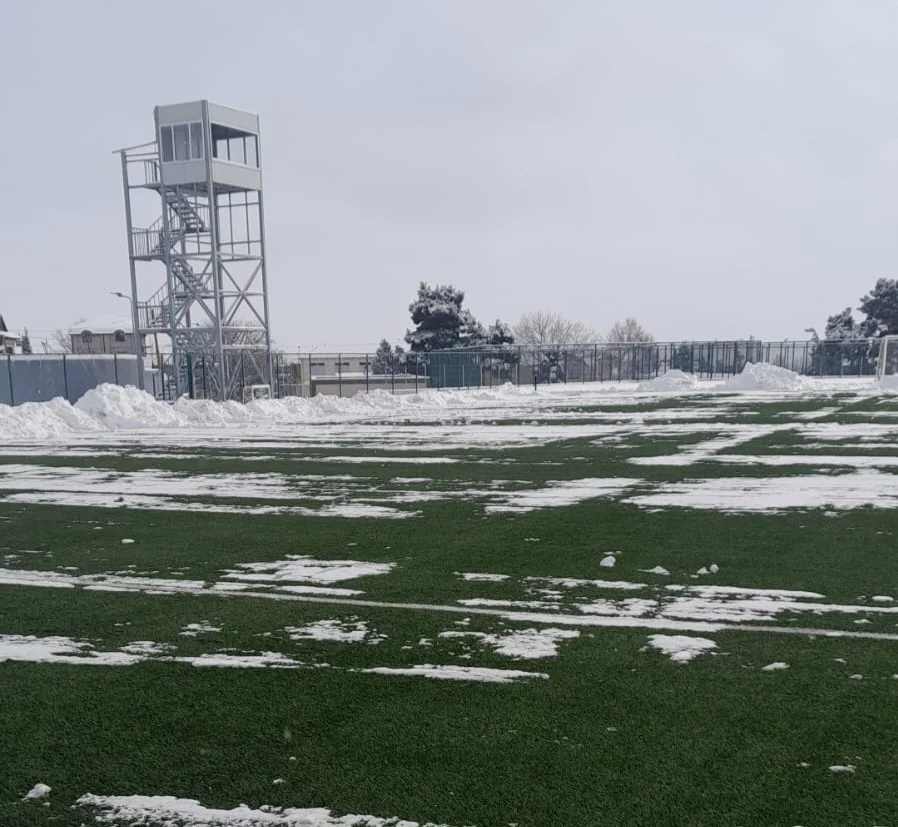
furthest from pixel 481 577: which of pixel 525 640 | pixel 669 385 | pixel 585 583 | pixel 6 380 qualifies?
pixel 669 385

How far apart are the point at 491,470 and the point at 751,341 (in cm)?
5259

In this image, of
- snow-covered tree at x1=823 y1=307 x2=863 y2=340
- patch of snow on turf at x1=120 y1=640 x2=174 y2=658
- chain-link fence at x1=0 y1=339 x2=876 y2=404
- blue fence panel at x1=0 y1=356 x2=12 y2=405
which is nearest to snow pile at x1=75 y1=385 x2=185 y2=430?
blue fence panel at x1=0 y1=356 x2=12 y2=405

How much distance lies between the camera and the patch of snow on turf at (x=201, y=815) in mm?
2900

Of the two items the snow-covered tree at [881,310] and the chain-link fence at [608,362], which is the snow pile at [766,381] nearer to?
the chain-link fence at [608,362]

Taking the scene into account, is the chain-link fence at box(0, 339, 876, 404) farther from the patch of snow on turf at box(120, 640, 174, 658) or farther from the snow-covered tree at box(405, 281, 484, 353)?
the patch of snow on turf at box(120, 640, 174, 658)

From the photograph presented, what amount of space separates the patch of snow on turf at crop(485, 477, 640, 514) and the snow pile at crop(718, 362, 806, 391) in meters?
30.8

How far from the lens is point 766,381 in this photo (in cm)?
4019

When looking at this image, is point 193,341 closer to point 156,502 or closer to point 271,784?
point 156,502

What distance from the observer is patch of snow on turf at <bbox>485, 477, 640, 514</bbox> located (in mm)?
9203

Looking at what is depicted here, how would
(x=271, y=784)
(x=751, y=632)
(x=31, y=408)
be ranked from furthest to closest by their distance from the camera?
(x=31, y=408) → (x=751, y=632) → (x=271, y=784)

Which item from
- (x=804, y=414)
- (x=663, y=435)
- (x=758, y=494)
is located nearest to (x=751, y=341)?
(x=804, y=414)

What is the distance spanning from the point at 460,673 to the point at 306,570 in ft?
8.38

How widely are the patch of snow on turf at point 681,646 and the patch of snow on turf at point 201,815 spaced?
2.06 meters

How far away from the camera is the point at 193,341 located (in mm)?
33406
